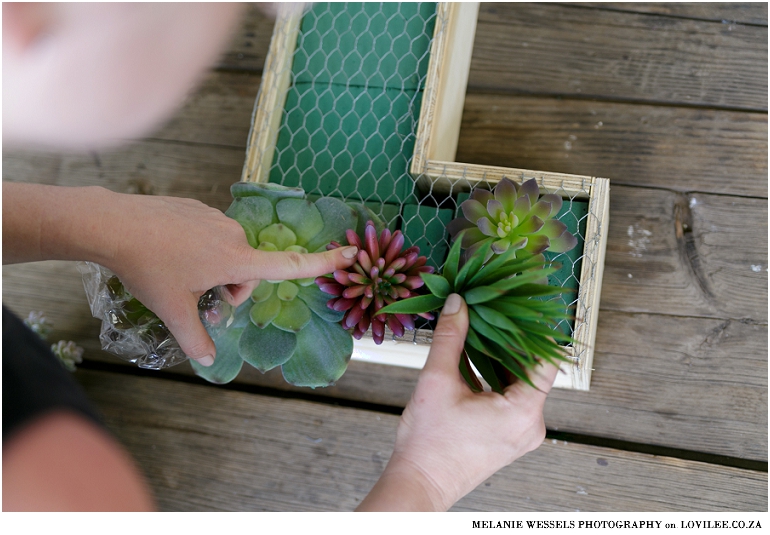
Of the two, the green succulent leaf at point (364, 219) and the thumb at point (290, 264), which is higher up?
the green succulent leaf at point (364, 219)

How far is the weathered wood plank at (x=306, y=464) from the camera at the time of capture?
0.76 meters

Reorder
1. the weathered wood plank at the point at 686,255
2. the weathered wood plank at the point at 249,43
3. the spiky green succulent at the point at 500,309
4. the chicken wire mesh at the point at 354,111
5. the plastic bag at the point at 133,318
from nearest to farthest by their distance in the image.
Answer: the spiky green succulent at the point at 500,309 → the plastic bag at the point at 133,318 → the chicken wire mesh at the point at 354,111 → the weathered wood plank at the point at 686,255 → the weathered wood plank at the point at 249,43

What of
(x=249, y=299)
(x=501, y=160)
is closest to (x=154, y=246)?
(x=249, y=299)

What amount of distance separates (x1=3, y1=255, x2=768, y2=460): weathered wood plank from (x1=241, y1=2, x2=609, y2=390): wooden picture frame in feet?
0.16

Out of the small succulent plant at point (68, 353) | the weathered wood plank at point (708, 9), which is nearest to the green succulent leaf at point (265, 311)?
the small succulent plant at point (68, 353)

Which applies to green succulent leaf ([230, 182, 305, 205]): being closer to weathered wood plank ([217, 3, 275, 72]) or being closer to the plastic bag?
the plastic bag

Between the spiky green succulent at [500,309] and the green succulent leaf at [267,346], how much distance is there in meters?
0.14

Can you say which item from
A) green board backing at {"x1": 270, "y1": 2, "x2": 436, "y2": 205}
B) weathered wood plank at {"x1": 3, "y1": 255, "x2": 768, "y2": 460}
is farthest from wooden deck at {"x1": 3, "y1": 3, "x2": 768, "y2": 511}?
green board backing at {"x1": 270, "y1": 2, "x2": 436, "y2": 205}

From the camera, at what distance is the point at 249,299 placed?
586mm

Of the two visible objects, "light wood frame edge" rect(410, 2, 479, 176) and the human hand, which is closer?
the human hand

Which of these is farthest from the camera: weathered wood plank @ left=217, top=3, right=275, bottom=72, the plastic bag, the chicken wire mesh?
weathered wood plank @ left=217, top=3, right=275, bottom=72

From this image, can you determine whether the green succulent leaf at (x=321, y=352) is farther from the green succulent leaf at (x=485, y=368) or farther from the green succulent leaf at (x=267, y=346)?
the green succulent leaf at (x=485, y=368)

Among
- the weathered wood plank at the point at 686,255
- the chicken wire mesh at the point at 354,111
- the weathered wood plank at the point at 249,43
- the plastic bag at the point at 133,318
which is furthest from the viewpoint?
the weathered wood plank at the point at 249,43

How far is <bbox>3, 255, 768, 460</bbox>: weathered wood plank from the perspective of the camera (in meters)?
0.76
